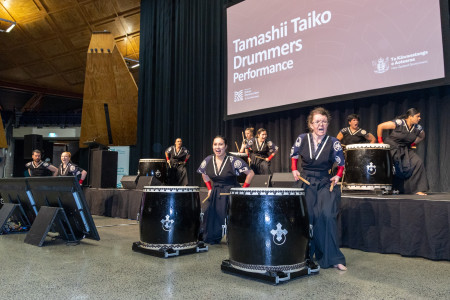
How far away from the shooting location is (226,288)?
6.29ft

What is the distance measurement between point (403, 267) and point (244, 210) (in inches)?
49.1

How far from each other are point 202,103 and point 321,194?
5.22 metres

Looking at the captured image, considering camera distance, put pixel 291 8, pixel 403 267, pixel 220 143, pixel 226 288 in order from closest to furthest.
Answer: pixel 226 288 → pixel 403 267 → pixel 220 143 → pixel 291 8

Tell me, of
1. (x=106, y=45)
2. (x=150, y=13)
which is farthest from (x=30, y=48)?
(x=150, y=13)

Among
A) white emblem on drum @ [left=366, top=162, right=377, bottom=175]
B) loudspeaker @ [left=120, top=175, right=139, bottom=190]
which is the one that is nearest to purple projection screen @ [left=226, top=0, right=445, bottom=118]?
white emblem on drum @ [left=366, top=162, right=377, bottom=175]

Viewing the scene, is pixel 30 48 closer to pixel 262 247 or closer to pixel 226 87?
pixel 226 87

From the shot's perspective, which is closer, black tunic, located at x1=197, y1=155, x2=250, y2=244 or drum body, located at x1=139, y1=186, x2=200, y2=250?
drum body, located at x1=139, y1=186, x2=200, y2=250

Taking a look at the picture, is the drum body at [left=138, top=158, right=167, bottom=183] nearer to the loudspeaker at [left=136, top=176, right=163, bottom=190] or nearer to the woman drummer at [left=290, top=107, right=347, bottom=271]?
the loudspeaker at [left=136, top=176, right=163, bottom=190]

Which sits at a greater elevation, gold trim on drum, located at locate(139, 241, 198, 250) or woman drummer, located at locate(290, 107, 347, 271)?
woman drummer, located at locate(290, 107, 347, 271)

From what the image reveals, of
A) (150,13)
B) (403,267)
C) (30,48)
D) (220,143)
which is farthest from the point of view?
(30,48)

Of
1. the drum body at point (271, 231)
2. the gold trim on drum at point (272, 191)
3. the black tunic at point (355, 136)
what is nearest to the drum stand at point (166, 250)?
the drum body at point (271, 231)

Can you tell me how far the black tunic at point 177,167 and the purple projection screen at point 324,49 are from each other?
116 cm

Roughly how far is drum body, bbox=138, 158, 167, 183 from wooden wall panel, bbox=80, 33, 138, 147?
332cm

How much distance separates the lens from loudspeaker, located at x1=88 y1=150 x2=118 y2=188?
6473mm
